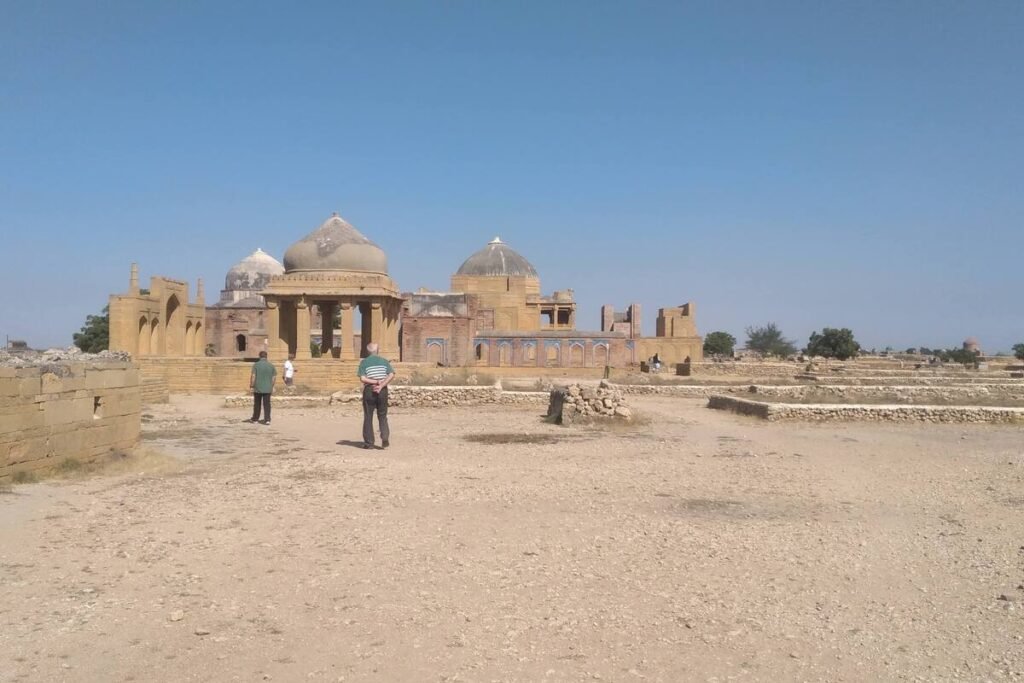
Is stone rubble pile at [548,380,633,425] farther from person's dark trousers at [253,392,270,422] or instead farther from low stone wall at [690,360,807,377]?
low stone wall at [690,360,807,377]

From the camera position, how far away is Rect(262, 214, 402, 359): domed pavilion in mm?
28188

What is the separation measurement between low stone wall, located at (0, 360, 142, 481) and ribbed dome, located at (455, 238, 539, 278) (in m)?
40.7

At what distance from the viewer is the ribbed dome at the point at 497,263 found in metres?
50.7

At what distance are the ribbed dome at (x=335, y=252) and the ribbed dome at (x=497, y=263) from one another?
20.5 meters

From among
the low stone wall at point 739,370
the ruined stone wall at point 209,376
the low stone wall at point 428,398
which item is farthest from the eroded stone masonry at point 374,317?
the low stone wall at point 428,398

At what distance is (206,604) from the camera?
4523mm

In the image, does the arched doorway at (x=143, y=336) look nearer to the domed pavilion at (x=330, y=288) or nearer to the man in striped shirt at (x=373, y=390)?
the domed pavilion at (x=330, y=288)

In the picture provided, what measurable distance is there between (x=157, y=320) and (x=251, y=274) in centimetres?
2429

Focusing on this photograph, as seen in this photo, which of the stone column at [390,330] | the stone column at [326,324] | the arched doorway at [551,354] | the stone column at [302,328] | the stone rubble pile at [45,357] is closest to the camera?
the stone rubble pile at [45,357]

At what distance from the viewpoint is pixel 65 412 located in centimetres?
847

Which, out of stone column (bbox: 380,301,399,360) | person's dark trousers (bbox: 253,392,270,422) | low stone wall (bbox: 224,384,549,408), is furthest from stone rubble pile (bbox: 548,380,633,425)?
stone column (bbox: 380,301,399,360)

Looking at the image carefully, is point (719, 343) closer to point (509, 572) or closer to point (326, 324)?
point (326, 324)

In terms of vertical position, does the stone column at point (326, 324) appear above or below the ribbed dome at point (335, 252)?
below

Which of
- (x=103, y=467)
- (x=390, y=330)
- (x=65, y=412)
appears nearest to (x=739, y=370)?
(x=390, y=330)
